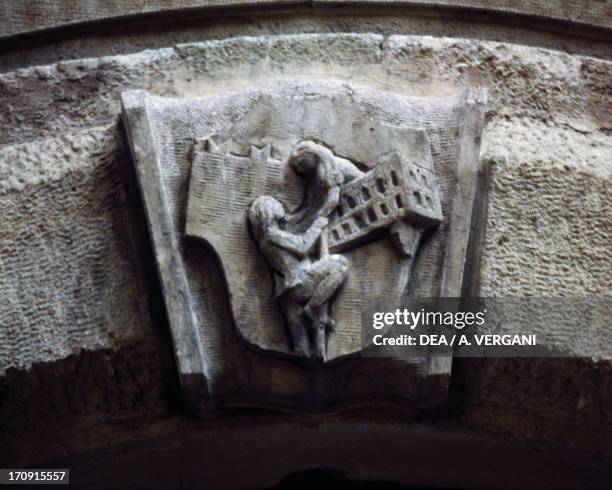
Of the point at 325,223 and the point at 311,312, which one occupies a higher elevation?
the point at 325,223

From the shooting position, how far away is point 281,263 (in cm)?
168

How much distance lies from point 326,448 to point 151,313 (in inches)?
14.4

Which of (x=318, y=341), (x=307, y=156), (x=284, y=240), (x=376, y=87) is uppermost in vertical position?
(x=376, y=87)

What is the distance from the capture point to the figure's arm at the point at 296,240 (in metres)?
1.68

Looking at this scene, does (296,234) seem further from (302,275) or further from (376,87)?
(376,87)

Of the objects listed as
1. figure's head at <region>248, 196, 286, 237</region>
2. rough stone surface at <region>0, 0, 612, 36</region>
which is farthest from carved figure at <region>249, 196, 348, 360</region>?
rough stone surface at <region>0, 0, 612, 36</region>

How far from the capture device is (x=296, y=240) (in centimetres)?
168

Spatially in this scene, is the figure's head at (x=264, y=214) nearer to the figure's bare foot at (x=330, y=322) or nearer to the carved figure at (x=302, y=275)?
the carved figure at (x=302, y=275)

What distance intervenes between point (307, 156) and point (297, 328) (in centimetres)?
24

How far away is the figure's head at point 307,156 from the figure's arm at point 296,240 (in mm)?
91

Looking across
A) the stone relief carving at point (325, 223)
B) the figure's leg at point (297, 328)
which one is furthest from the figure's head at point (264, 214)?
the figure's leg at point (297, 328)

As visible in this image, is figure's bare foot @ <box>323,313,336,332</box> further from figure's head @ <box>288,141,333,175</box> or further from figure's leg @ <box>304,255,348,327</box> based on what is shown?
figure's head @ <box>288,141,333,175</box>

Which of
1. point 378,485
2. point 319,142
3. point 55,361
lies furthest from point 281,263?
point 378,485

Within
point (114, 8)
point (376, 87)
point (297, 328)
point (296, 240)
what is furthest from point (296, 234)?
point (114, 8)
